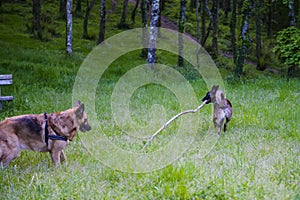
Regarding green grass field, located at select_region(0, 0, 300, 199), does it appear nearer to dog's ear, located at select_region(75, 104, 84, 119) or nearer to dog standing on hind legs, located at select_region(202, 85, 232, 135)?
dog standing on hind legs, located at select_region(202, 85, 232, 135)

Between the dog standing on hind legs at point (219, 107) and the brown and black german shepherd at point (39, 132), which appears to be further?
the dog standing on hind legs at point (219, 107)

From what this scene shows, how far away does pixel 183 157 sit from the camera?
6094 millimetres

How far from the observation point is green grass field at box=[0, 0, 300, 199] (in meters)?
4.60

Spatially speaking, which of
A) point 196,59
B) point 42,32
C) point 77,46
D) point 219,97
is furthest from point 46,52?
point 219,97

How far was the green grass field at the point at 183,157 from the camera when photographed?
4.60m

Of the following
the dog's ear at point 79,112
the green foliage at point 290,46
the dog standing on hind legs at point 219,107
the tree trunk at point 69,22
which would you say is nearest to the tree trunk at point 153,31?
the tree trunk at point 69,22

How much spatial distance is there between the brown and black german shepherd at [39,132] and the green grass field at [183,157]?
27 centimetres

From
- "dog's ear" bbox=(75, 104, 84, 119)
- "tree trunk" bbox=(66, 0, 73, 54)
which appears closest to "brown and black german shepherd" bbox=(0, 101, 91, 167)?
"dog's ear" bbox=(75, 104, 84, 119)

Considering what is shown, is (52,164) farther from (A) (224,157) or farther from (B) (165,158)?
(A) (224,157)

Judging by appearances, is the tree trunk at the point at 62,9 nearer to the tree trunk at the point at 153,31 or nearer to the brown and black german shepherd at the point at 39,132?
the tree trunk at the point at 153,31

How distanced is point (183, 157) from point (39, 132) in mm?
2265

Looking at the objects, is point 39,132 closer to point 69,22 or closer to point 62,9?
point 69,22

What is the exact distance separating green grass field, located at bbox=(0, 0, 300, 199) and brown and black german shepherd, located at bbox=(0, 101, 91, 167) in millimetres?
265

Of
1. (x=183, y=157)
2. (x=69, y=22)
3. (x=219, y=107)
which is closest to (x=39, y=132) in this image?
(x=183, y=157)
